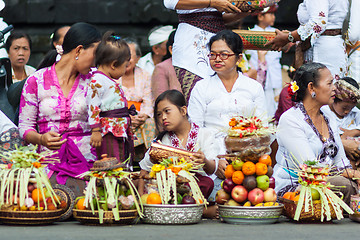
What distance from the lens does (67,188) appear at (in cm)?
486

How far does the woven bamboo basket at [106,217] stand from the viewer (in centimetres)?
454

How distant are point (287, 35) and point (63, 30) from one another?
85.9 inches

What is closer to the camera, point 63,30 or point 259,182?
point 259,182

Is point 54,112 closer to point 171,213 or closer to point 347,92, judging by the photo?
point 171,213

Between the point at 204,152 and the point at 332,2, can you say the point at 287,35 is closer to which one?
the point at 332,2

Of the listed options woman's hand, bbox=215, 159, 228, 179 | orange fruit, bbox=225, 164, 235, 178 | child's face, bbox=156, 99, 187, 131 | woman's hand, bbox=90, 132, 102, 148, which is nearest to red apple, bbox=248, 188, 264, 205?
orange fruit, bbox=225, 164, 235, 178

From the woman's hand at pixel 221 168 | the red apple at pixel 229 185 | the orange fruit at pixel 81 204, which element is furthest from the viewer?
the woman's hand at pixel 221 168

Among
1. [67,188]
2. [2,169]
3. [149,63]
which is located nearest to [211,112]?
[67,188]

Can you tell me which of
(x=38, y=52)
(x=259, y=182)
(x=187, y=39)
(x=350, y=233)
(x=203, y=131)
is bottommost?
(x=350, y=233)

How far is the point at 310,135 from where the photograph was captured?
213 inches

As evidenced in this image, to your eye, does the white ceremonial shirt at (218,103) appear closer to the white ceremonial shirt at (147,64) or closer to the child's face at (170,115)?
the child's face at (170,115)

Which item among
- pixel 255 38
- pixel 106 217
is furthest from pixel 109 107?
pixel 255 38

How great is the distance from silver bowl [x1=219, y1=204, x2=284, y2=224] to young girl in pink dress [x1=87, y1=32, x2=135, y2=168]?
40.9 inches

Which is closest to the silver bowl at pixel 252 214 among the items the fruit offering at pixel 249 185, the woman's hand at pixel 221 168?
the fruit offering at pixel 249 185
